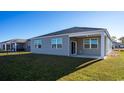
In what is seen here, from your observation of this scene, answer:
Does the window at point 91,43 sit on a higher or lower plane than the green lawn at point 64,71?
higher

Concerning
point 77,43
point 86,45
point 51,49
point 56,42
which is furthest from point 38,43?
point 86,45

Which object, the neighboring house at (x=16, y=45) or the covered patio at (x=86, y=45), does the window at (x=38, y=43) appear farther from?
the neighboring house at (x=16, y=45)

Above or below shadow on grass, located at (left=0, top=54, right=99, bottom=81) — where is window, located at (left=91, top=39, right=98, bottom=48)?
above

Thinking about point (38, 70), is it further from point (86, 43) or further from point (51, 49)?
point (51, 49)

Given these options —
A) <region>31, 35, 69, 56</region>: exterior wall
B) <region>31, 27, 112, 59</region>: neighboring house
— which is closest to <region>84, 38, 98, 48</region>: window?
<region>31, 27, 112, 59</region>: neighboring house

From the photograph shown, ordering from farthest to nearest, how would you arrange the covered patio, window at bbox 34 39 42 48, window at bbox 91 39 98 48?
window at bbox 34 39 42 48 → window at bbox 91 39 98 48 → the covered patio

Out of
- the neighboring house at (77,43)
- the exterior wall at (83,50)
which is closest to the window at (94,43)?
the neighboring house at (77,43)

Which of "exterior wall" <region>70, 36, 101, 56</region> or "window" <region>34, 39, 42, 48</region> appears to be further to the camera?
"window" <region>34, 39, 42, 48</region>

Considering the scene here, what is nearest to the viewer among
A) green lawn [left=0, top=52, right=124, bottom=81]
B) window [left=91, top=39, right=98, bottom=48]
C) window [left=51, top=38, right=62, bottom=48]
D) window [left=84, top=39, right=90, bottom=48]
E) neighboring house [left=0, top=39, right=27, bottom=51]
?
green lawn [left=0, top=52, right=124, bottom=81]

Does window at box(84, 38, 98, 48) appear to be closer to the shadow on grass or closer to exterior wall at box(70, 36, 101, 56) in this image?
exterior wall at box(70, 36, 101, 56)

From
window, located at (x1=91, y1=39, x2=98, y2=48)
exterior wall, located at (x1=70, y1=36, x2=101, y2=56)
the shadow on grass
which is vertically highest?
window, located at (x1=91, y1=39, x2=98, y2=48)
